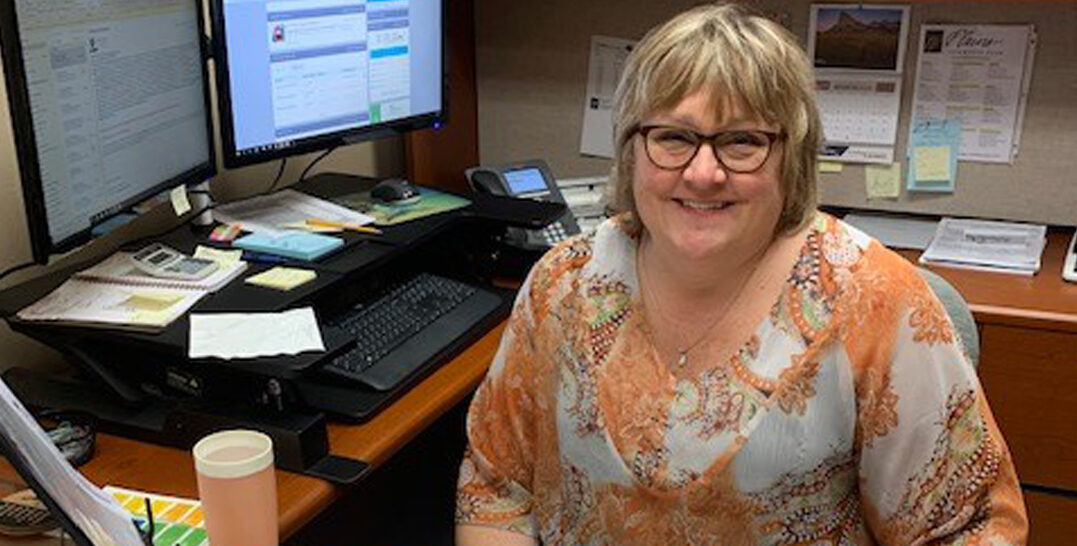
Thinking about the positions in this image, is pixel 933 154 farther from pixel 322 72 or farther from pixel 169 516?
pixel 169 516

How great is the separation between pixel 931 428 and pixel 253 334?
823 mm

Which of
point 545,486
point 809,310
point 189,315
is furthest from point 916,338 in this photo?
point 189,315

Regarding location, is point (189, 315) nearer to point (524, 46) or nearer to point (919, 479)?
point (919, 479)

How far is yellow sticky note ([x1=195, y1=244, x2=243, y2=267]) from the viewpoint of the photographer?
1.62 meters

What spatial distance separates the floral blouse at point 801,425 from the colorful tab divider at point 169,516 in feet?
1.47

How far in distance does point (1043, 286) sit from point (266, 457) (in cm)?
148

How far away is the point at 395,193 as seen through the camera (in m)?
1.97

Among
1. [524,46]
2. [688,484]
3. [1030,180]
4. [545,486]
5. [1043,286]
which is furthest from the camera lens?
[524,46]

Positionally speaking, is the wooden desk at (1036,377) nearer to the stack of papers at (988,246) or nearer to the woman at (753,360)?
the stack of papers at (988,246)

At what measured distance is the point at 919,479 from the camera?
1245mm

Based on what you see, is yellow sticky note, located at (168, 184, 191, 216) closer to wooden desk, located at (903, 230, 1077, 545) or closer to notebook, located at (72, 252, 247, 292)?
notebook, located at (72, 252, 247, 292)

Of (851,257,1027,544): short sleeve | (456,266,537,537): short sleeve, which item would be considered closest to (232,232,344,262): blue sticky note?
(456,266,537,537): short sleeve

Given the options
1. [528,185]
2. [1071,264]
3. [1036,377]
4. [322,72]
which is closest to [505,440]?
[322,72]

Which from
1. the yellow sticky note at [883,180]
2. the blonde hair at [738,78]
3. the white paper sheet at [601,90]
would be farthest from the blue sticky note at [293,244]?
the yellow sticky note at [883,180]
